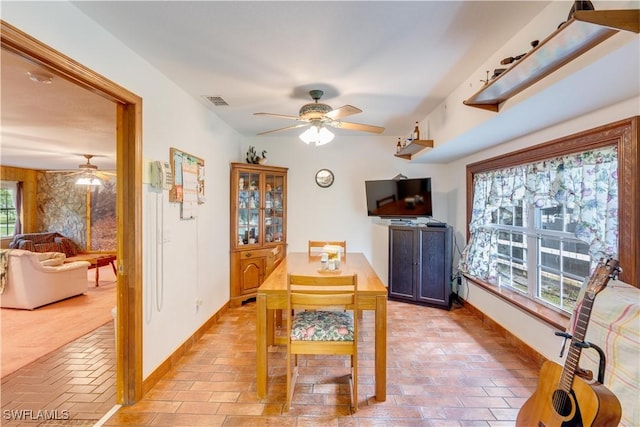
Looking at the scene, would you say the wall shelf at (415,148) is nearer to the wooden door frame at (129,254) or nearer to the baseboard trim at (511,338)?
the baseboard trim at (511,338)

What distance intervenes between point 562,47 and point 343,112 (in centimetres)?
145

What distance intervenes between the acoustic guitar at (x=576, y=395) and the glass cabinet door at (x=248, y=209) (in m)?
3.42

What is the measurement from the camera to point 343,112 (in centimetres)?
244

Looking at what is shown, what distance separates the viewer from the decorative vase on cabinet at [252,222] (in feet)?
13.0

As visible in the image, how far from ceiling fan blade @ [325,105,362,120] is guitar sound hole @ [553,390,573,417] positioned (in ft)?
6.82

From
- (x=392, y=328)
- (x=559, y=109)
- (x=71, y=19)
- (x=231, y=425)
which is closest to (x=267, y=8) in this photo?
(x=71, y=19)

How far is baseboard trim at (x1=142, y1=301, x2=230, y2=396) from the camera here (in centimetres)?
216

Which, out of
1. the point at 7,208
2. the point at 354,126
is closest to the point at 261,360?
the point at 354,126

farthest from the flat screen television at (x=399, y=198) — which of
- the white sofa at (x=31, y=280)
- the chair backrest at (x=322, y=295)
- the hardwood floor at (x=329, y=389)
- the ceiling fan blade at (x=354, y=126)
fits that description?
the white sofa at (x=31, y=280)

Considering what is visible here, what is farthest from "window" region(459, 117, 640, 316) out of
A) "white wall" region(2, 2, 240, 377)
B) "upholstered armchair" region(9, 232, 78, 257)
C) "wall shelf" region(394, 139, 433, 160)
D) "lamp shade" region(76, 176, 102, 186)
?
"upholstered armchair" region(9, 232, 78, 257)

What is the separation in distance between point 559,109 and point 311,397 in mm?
2596

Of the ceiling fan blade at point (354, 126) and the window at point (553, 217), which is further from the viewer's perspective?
the ceiling fan blade at point (354, 126)

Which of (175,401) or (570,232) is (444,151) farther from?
(175,401)

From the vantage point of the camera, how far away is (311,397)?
2.07m
